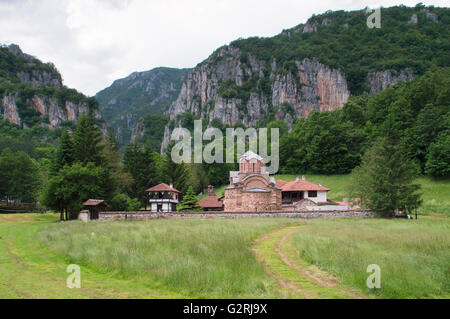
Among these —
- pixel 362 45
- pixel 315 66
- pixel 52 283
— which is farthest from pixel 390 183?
pixel 362 45

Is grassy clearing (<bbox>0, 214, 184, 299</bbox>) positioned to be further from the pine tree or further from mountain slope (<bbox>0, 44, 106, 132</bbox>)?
mountain slope (<bbox>0, 44, 106, 132</bbox>)

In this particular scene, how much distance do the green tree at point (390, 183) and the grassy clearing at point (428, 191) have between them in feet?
17.7

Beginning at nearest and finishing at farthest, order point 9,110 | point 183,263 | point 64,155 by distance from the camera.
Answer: point 183,263, point 64,155, point 9,110

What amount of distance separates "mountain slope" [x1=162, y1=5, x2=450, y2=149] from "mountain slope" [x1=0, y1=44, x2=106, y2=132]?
50050mm

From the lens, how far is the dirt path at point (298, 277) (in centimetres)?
841

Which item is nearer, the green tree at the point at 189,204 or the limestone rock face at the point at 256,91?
the green tree at the point at 189,204

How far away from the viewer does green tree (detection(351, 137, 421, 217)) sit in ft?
107

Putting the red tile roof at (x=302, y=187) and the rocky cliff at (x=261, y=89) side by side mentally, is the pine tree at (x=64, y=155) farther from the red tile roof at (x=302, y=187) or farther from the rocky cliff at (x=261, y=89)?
the rocky cliff at (x=261, y=89)

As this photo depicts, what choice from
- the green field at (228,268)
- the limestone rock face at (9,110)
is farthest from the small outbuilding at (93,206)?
the limestone rock face at (9,110)

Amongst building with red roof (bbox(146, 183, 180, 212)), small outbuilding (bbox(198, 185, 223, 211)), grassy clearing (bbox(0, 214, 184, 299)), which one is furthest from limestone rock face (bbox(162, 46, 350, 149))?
grassy clearing (bbox(0, 214, 184, 299))

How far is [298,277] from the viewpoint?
991 centimetres

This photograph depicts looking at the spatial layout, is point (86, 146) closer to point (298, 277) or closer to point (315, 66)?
point (298, 277)

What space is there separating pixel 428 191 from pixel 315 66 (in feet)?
388
